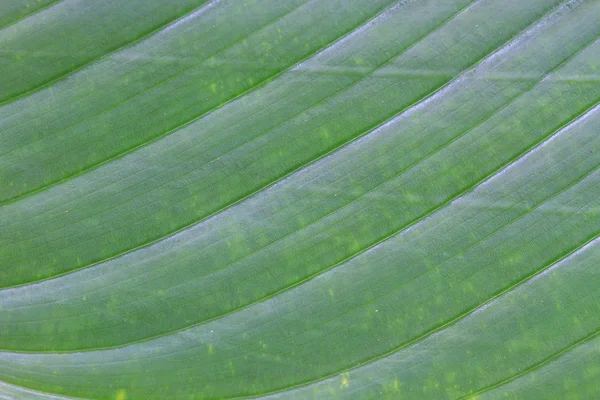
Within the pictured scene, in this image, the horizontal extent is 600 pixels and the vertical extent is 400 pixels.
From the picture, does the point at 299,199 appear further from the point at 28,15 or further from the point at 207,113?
the point at 28,15

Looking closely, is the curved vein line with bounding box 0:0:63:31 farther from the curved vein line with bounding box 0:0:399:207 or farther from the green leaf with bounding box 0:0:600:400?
the curved vein line with bounding box 0:0:399:207

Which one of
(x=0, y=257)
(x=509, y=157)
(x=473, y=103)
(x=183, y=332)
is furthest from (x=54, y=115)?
(x=509, y=157)

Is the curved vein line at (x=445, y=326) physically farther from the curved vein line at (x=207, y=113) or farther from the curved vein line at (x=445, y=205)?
the curved vein line at (x=207, y=113)

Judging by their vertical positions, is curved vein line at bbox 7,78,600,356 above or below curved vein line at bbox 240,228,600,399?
above

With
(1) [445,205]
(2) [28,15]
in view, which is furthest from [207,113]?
(1) [445,205]

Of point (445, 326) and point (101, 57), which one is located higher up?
point (101, 57)

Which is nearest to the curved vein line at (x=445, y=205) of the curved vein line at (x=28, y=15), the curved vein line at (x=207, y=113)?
the curved vein line at (x=207, y=113)

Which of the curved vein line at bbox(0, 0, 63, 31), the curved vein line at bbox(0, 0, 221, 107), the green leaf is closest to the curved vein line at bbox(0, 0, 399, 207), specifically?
the green leaf

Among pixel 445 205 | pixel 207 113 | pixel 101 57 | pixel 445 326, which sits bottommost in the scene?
pixel 445 326
